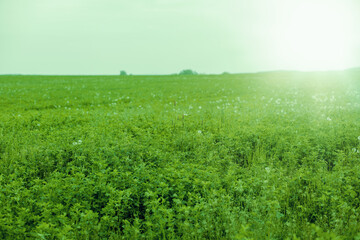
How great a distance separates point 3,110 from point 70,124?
6.43 metres

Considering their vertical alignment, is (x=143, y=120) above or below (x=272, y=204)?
above

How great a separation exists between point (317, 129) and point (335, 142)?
1.03 meters

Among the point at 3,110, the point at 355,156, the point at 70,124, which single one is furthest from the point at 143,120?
the point at 3,110

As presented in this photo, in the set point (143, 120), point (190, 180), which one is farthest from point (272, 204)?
point (143, 120)

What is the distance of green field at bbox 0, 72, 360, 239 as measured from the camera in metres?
3.94

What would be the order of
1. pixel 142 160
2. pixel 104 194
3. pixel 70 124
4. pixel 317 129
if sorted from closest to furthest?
1. pixel 104 194
2. pixel 142 160
3. pixel 317 129
4. pixel 70 124

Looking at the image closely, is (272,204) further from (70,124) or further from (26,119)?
(26,119)

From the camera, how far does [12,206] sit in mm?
4395

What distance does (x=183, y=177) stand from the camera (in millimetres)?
5141

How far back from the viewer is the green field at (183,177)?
3941mm

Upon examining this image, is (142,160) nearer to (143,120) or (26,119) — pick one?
(143,120)

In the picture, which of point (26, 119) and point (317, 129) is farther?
point (26, 119)

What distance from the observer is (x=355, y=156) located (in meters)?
6.56

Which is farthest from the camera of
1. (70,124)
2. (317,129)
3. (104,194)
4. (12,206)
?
(70,124)
